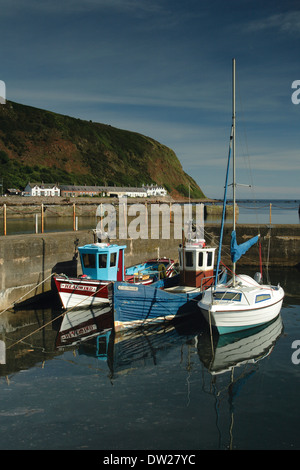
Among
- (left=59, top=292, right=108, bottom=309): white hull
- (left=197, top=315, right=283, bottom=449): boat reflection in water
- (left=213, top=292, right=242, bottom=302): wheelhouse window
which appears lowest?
(left=197, top=315, right=283, bottom=449): boat reflection in water

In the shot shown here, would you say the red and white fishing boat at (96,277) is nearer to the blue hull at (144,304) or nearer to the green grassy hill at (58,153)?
the blue hull at (144,304)

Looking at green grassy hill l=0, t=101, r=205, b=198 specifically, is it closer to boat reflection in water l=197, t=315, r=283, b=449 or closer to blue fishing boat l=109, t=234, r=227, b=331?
blue fishing boat l=109, t=234, r=227, b=331

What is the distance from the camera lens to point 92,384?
33.3ft

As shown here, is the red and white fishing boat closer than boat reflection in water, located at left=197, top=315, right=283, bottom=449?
No

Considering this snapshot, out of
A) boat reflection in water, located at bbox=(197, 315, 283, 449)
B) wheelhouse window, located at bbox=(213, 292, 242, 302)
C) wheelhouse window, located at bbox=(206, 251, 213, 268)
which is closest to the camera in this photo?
boat reflection in water, located at bbox=(197, 315, 283, 449)

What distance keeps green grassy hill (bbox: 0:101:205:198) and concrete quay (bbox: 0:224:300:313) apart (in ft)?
342

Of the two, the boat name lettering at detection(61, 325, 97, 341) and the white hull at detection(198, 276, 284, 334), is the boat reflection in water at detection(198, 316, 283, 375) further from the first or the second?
the boat name lettering at detection(61, 325, 97, 341)

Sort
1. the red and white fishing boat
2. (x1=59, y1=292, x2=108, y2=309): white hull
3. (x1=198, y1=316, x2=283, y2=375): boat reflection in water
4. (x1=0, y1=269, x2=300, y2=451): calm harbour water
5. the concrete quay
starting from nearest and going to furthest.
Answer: (x1=0, y1=269, x2=300, y2=451): calm harbour water < (x1=198, y1=316, x2=283, y2=375): boat reflection in water < the red and white fishing boat < (x1=59, y1=292, x2=108, y2=309): white hull < the concrete quay

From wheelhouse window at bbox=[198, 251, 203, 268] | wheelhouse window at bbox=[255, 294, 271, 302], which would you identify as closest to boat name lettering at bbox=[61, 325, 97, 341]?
wheelhouse window at bbox=[198, 251, 203, 268]

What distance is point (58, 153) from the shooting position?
163m

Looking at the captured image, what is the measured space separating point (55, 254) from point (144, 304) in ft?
21.5

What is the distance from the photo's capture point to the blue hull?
1437 centimetres

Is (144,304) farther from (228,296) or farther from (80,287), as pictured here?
(80,287)

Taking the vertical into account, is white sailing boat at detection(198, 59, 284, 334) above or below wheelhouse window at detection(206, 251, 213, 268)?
below
